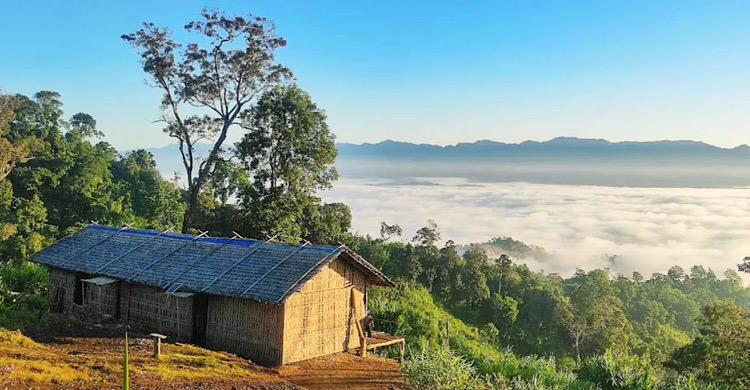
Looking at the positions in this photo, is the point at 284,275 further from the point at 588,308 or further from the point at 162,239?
the point at 588,308

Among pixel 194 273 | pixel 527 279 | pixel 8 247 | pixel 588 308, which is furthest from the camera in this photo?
pixel 527 279

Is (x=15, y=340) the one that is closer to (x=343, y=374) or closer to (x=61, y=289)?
(x=61, y=289)

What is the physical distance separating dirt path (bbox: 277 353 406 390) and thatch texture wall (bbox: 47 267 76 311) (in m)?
8.03

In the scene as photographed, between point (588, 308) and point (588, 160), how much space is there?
128 m

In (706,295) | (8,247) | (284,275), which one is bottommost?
(706,295)

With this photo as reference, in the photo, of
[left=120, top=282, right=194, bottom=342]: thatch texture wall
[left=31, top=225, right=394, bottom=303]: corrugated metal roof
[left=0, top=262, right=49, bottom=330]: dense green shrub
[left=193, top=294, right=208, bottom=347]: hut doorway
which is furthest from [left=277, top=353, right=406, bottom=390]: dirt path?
[left=0, top=262, right=49, bottom=330]: dense green shrub

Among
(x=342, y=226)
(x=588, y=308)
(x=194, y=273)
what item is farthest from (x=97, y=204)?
(x=588, y=308)

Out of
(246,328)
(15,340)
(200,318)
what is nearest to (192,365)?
(246,328)

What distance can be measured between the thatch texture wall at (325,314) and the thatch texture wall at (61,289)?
7.68 m

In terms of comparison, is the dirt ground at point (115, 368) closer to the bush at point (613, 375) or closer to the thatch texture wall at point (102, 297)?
the thatch texture wall at point (102, 297)

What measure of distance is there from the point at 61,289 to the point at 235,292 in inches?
287

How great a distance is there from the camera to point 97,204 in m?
32.9

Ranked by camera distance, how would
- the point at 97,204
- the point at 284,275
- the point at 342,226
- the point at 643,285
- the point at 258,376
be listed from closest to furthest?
the point at 258,376 < the point at 284,275 < the point at 342,226 < the point at 97,204 < the point at 643,285

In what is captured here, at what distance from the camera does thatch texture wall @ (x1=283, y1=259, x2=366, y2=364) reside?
12.5 metres
